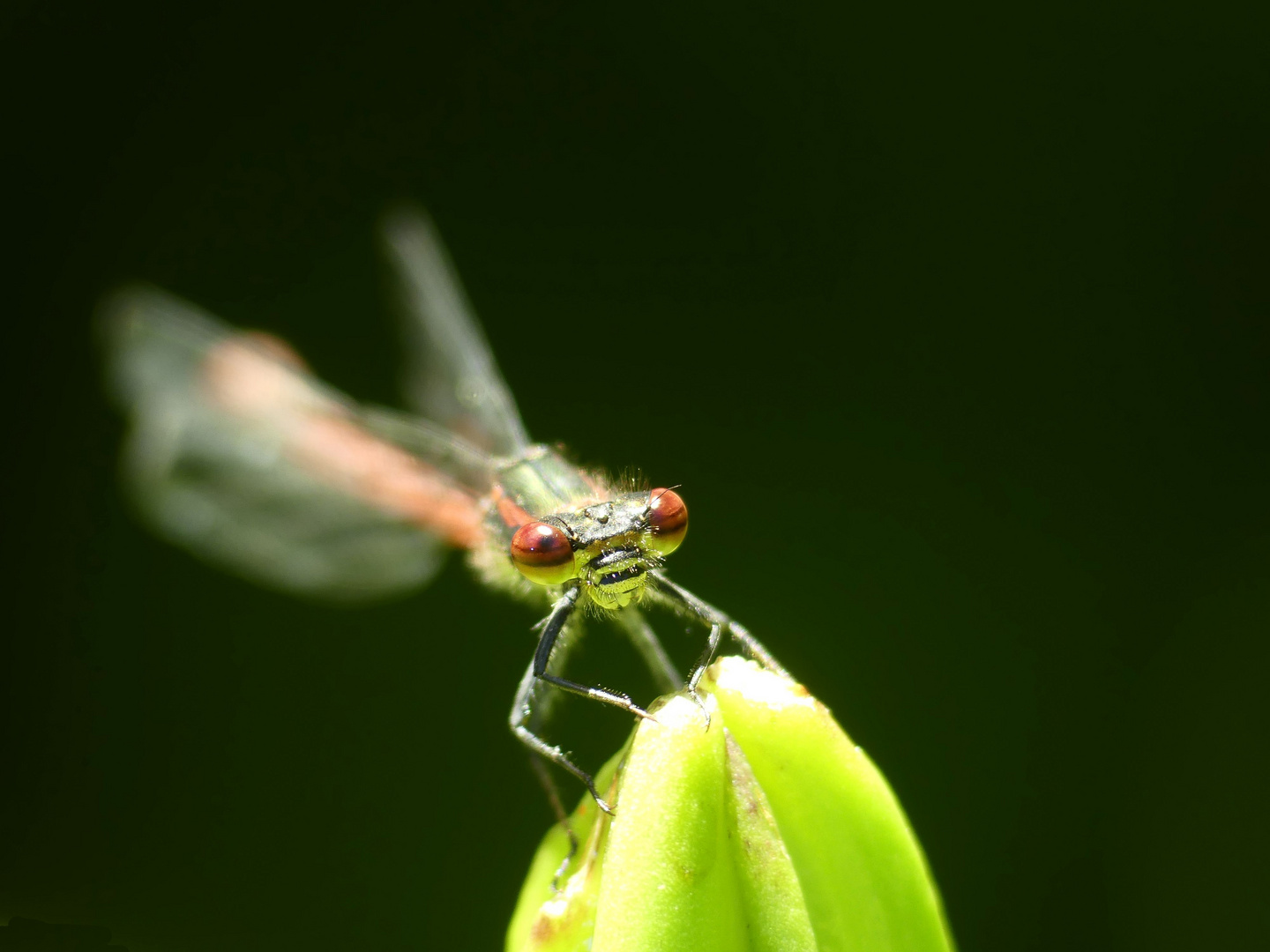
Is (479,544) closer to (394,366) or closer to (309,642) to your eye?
(309,642)

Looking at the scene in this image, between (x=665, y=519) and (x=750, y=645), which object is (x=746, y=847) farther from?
(x=665, y=519)

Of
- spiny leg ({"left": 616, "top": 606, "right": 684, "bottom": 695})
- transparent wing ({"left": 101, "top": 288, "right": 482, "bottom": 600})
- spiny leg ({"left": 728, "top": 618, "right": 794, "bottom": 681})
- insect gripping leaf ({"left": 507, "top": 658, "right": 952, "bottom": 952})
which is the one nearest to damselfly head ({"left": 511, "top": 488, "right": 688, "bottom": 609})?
spiny leg ({"left": 728, "top": 618, "right": 794, "bottom": 681})

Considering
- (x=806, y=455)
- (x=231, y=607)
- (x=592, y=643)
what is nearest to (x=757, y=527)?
(x=806, y=455)

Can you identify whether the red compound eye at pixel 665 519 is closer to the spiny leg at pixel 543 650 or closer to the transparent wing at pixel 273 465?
the spiny leg at pixel 543 650

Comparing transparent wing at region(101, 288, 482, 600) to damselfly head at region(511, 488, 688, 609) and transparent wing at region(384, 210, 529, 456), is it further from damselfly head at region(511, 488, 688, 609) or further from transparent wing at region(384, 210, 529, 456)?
damselfly head at region(511, 488, 688, 609)

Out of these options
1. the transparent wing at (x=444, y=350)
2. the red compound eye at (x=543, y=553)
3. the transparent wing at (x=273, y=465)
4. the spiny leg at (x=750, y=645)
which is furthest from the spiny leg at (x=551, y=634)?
the transparent wing at (x=444, y=350)

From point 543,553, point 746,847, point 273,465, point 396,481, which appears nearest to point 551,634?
point 543,553
